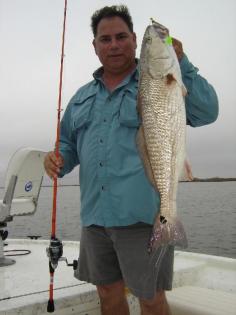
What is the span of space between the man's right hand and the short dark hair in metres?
1.12

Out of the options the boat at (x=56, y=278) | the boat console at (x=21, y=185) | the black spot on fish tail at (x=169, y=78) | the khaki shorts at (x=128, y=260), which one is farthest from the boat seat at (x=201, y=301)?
the black spot on fish tail at (x=169, y=78)

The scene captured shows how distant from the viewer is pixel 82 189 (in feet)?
11.1

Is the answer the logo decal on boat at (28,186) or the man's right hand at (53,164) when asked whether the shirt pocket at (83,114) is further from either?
the logo decal on boat at (28,186)

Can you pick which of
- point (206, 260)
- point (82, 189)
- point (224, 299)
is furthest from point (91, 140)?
point (206, 260)

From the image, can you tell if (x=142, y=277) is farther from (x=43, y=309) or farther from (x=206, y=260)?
(x=206, y=260)

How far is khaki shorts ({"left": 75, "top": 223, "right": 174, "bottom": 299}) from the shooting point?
9.47 feet

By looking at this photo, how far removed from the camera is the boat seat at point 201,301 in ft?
12.6

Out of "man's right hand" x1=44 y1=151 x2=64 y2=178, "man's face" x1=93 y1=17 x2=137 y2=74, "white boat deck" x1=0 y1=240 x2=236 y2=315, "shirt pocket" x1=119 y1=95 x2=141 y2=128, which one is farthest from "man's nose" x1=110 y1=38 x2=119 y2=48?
"white boat deck" x1=0 y1=240 x2=236 y2=315

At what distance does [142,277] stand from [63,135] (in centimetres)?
154

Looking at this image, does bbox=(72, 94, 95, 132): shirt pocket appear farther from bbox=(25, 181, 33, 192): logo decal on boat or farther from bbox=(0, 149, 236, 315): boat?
bbox=(25, 181, 33, 192): logo decal on boat

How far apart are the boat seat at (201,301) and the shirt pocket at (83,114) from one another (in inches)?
82.6

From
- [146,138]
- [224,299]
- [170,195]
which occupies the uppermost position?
[146,138]

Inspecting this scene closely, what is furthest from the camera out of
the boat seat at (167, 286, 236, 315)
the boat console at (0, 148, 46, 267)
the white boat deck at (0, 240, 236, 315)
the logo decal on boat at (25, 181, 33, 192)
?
the logo decal on boat at (25, 181, 33, 192)

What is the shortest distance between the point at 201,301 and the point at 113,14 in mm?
2933
